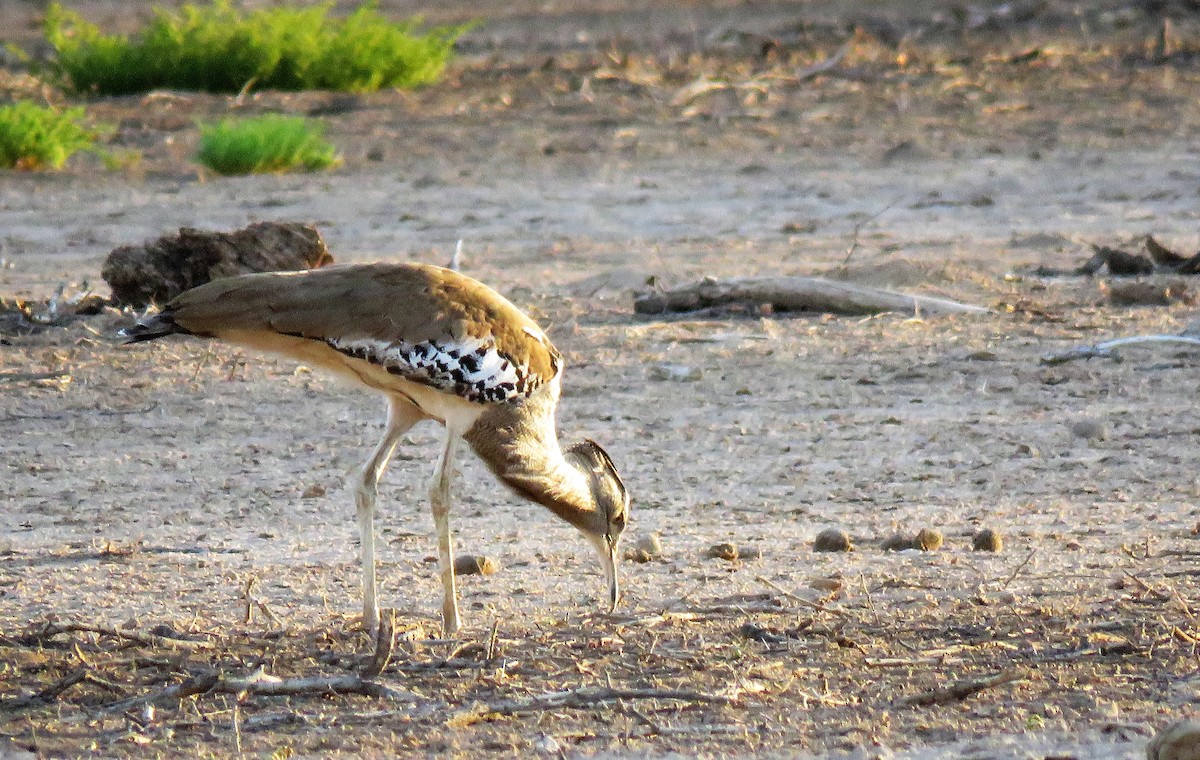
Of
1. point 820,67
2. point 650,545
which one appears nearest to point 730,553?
point 650,545

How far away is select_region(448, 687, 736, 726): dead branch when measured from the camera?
12.7 ft

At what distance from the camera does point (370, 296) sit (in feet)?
14.1

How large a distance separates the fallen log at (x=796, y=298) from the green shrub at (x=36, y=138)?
223 inches

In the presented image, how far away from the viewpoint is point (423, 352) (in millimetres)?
4281

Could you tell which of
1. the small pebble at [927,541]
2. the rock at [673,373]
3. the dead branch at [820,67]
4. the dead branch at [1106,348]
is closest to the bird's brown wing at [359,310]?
the small pebble at [927,541]

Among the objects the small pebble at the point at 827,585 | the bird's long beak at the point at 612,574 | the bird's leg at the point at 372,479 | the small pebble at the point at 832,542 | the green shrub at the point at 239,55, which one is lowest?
the green shrub at the point at 239,55

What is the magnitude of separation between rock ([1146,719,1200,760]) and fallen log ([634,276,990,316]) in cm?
492

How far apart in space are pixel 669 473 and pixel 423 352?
Answer: 213 centimetres

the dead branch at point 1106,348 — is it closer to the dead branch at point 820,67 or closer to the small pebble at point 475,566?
the small pebble at point 475,566

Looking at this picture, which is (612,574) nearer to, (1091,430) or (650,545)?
(650,545)

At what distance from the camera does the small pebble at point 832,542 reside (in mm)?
5289

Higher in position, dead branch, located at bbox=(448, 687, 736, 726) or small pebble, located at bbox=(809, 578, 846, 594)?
dead branch, located at bbox=(448, 687, 736, 726)

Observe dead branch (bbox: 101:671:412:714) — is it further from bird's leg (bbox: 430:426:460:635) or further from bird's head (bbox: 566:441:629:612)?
bird's head (bbox: 566:441:629:612)

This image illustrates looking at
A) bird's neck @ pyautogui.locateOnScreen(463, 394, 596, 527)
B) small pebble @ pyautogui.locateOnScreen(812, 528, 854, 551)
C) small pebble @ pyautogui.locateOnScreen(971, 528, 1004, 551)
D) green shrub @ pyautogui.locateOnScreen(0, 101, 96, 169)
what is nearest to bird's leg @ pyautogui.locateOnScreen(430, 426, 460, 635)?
bird's neck @ pyautogui.locateOnScreen(463, 394, 596, 527)
